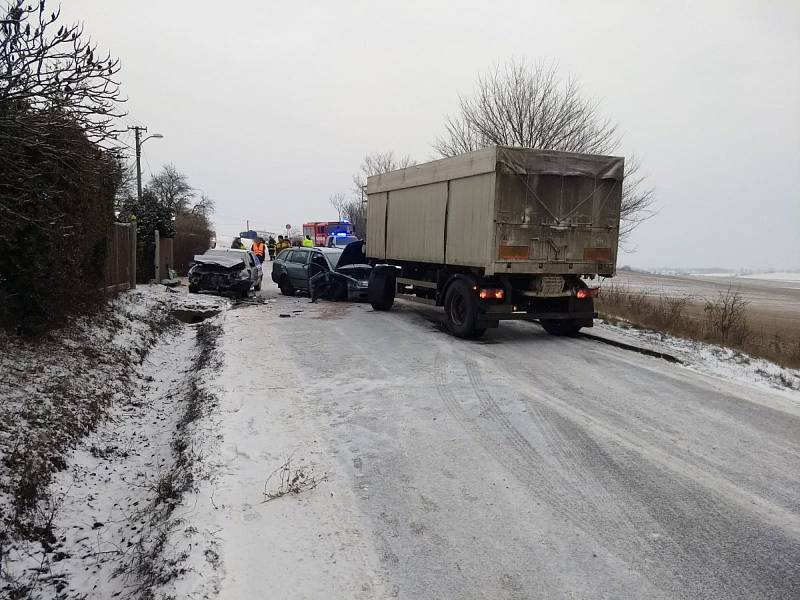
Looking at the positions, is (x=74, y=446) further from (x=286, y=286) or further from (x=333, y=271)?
(x=286, y=286)

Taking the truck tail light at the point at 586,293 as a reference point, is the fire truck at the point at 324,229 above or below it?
above

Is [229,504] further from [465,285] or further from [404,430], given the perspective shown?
[465,285]

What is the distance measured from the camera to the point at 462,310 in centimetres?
1084

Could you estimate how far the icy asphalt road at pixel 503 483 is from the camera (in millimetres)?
3531

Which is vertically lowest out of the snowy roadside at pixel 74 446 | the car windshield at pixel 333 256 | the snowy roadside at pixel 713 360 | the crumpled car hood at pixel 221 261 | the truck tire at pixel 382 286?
the snowy roadside at pixel 74 446

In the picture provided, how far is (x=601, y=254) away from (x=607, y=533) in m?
7.38

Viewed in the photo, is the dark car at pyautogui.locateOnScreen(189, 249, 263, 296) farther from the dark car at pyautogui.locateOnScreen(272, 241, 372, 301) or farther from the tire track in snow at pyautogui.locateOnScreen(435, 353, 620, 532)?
the tire track in snow at pyautogui.locateOnScreen(435, 353, 620, 532)

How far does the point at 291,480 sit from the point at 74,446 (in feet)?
8.06

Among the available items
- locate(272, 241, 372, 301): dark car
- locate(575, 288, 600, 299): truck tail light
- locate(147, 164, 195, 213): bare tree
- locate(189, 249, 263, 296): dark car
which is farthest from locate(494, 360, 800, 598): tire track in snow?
locate(147, 164, 195, 213): bare tree

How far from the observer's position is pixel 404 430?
585cm

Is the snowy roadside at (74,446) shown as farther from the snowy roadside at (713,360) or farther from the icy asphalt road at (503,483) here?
the snowy roadside at (713,360)

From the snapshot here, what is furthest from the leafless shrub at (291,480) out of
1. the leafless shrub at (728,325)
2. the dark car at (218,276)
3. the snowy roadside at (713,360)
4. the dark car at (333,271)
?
the dark car at (218,276)

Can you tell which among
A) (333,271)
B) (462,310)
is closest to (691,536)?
(462,310)

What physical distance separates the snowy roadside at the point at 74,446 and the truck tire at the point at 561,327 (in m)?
6.69
